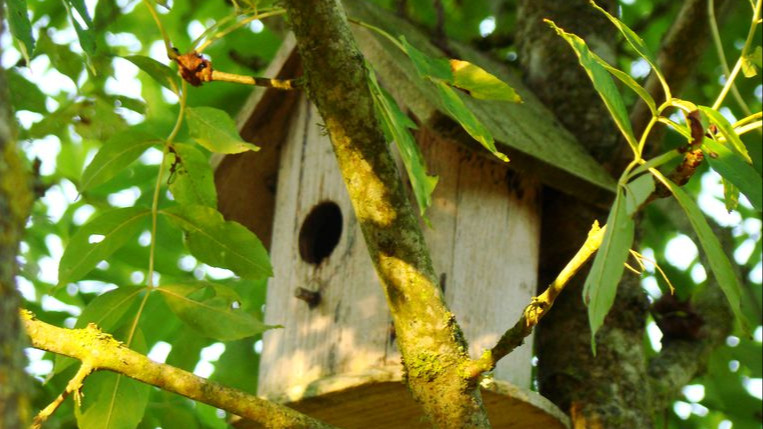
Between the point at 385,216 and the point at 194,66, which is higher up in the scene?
the point at 194,66

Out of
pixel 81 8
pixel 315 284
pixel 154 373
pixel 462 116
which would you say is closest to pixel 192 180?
pixel 81 8

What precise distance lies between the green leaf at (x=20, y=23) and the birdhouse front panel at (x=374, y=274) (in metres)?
1.04

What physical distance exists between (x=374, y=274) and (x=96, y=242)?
0.97 m

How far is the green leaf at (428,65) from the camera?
1851 mm

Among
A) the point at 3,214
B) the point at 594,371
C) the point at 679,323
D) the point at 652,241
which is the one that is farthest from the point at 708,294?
the point at 3,214

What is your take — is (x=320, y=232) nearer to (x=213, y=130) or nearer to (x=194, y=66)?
(x=213, y=130)

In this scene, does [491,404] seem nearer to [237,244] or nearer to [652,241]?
[237,244]

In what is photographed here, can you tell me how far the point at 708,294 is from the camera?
355 cm

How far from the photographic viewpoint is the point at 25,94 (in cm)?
314

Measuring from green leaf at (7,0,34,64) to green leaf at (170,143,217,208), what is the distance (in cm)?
38

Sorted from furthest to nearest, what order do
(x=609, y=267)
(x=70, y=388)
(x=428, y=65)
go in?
(x=428, y=65), (x=70, y=388), (x=609, y=267)

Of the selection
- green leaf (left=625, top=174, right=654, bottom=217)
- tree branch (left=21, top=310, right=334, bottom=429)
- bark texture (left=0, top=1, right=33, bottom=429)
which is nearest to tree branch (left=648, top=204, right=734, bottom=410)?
tree branch (left=21, top=310, right=334, bottom=429)

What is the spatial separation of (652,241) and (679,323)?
1117 mm

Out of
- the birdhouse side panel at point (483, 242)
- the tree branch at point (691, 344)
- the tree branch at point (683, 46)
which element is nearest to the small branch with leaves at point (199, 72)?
the birdhouse side panel at point (483, 242)
